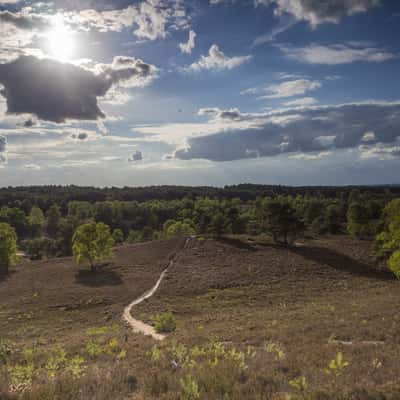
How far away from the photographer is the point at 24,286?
1913 inches

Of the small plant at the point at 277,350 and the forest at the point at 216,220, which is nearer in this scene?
the small plant at the point at 277,350

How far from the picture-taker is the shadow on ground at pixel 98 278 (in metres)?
47.6

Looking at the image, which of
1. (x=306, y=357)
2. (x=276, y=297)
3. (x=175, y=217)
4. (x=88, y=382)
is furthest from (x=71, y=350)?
(x=175, y=217)

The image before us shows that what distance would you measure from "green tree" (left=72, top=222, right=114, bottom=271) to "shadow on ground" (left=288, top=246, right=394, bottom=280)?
35661mm

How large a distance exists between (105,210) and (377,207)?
115 meters

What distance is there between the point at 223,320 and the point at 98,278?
3242 cm

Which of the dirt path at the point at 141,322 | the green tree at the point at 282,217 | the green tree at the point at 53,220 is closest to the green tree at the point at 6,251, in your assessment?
the dirt path at the point at 141,322

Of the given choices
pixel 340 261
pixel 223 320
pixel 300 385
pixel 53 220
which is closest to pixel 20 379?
pixel 300 385

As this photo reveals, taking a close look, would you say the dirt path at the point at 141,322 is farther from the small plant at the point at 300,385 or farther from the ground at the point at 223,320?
the small plant at the point at 300,385

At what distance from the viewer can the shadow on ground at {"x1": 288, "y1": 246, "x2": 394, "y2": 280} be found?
4800cm

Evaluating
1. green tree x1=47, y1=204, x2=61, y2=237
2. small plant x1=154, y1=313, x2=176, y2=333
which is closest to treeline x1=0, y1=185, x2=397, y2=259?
green tree x1=47, y1=204, x2=61, y2=237

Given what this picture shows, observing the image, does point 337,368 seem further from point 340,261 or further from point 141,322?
point 340,261

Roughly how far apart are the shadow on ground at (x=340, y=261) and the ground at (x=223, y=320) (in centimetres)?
21

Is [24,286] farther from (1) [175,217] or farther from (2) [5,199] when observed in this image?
(2) [5,199]
